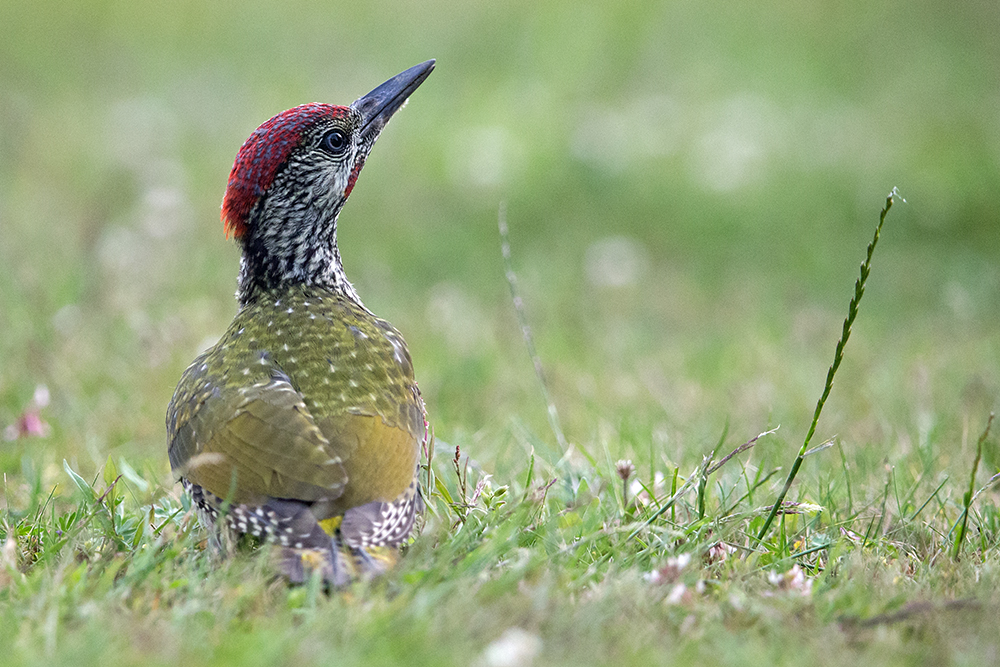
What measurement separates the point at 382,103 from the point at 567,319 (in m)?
2.73

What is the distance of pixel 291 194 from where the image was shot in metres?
3.92

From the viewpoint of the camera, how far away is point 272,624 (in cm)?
254

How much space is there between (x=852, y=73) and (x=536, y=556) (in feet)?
28.5

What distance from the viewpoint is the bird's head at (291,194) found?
3.85m

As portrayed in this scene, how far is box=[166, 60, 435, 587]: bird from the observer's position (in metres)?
2.96

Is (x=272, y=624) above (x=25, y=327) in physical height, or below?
below

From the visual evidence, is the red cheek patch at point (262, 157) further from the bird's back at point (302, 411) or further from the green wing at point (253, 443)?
the green wing at point (253, 443)

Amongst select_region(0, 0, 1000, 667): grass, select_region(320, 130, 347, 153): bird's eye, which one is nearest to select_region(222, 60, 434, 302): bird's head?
select_region(320, 130, 347, 153): bird's eye

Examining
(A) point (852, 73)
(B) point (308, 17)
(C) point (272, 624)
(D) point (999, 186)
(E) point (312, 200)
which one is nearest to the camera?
(C) point (272, 624)

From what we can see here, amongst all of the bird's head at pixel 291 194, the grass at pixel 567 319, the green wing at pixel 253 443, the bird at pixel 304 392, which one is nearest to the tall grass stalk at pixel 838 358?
the grass at pixel 567 319

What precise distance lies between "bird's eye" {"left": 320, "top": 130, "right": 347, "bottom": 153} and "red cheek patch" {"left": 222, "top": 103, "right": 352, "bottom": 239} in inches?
2.8

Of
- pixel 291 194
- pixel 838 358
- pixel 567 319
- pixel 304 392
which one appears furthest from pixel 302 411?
pixel 567 319

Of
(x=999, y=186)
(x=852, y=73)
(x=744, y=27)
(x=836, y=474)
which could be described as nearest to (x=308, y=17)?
(x=744, y=27)

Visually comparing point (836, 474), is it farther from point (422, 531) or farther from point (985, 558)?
point (422, 531)
